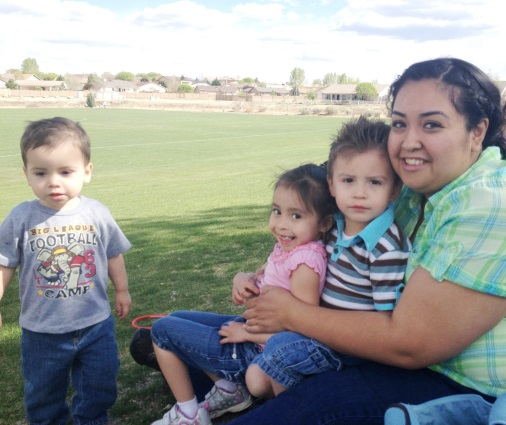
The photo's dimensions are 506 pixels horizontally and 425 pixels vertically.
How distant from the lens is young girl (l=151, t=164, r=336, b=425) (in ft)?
8.79

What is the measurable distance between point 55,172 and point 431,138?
6.46 ft

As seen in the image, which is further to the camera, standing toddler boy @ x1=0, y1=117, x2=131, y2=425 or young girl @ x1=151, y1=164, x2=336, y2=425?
standing toddler boy @ x1=0, y1=117, x2=131, y2=425

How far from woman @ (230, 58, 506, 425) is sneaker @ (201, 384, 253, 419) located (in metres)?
0.91

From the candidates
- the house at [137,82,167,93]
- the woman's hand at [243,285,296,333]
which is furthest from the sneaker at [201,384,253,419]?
the house at [137,82,167,93]

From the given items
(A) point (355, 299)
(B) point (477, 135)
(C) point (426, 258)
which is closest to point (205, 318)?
(A) point (355, 299)

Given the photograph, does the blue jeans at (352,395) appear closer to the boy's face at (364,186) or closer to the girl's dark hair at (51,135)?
the boy's face at (364,186)

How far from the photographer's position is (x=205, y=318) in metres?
3.29

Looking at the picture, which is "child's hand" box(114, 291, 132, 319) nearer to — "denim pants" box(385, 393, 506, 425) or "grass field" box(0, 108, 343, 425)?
"grass field" box(0, 108, 343, 425)

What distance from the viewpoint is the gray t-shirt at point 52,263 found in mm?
3154

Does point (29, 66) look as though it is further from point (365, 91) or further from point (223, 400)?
point (223, 400)

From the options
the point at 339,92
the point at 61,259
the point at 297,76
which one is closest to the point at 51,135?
the point at 61,259

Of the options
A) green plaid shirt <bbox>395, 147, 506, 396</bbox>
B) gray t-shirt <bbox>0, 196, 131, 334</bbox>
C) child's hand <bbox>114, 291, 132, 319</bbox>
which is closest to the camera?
green plaid shirt <bbox>395, 147, 506, 396</bbox>

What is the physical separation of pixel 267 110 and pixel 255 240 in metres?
70.4

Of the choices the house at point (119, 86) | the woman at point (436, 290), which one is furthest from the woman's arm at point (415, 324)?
the house at point (119, 86)
